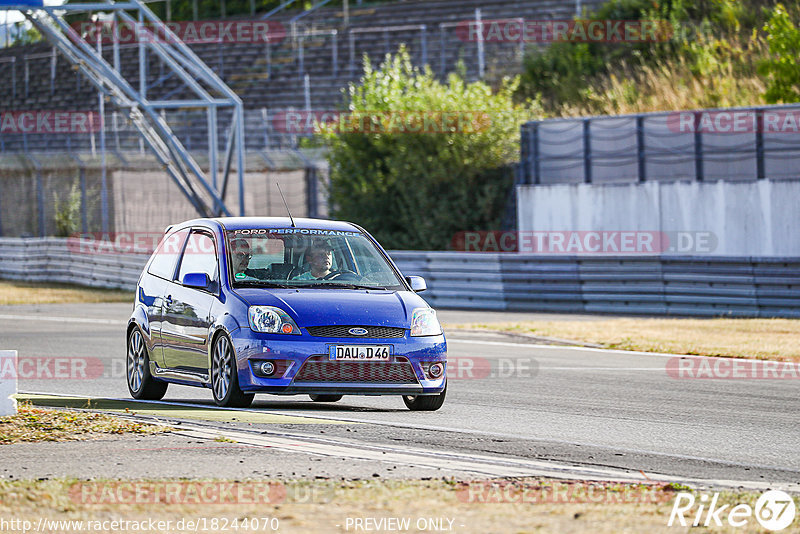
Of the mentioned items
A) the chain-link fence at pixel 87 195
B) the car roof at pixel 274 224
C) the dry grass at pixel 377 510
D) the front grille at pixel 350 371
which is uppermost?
the chain-link fence at pixel 87 195

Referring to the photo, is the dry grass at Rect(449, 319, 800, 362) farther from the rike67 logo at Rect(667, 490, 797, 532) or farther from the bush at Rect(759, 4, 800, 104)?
the bush at Rect(759, 4, 800, 104)

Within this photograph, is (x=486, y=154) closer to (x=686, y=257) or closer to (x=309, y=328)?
(x=686, y=257)

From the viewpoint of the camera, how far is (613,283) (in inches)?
957

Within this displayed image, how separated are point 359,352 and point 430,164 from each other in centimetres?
2491

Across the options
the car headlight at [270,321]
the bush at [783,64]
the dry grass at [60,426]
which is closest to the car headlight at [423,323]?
the car headlight at [270,321]

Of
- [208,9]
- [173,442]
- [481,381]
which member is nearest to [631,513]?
[173,442]

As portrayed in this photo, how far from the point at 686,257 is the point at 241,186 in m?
12.2

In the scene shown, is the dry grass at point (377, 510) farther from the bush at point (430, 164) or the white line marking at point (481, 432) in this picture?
the bush at point (430, 164)

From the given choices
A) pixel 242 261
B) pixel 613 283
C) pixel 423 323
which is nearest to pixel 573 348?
pixel 613 283

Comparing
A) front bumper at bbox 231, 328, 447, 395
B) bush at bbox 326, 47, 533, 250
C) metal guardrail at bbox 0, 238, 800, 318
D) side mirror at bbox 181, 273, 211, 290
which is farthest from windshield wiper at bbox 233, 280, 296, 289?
bush at bbox 326, 47, 533, 250

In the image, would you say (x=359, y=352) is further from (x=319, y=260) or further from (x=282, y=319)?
(x=319, y=260)

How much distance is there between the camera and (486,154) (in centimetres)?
3469

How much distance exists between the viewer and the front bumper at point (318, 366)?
10055 mm

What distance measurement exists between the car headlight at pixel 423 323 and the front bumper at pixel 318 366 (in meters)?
0.08
